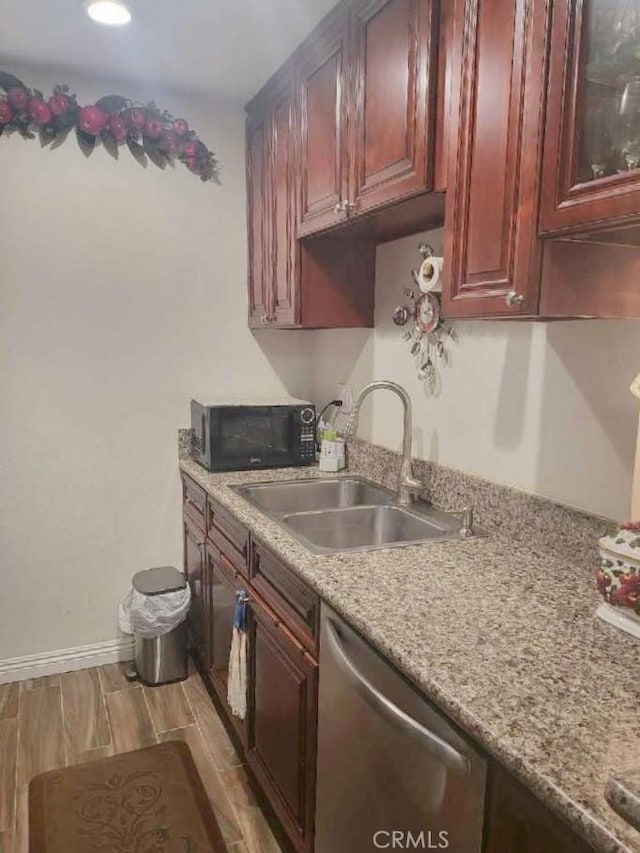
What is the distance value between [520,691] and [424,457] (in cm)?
123

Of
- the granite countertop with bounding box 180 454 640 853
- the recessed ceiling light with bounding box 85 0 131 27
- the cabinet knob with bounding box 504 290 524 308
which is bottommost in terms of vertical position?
the granite countertop with bounding box 180 454 640 853

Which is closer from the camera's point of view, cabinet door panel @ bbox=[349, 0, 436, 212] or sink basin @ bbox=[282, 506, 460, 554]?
cabinet door panel @ bbox=[349, 0, 436, 212]

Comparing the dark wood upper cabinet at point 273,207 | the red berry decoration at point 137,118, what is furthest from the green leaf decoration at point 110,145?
the dark wood upper cabinet at point 273,207

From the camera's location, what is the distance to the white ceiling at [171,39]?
1.91m

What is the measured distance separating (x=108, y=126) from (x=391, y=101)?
1.43 m

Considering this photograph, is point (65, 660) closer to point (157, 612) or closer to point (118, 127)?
point (157, 612)

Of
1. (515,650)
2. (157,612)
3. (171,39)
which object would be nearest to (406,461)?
(515,650)

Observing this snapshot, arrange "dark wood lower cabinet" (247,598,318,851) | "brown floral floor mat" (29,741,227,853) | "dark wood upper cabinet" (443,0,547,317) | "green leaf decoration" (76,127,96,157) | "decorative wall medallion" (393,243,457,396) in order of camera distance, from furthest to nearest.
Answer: "green leaf decoration" (76,127,96,157), "decorative wall medallion" (393,243,457,396), "brown floral floor mat" (29,741,227,853), "dark wood lower cabinet" (247,598,318,851), "dark wood upper cabinet" (443,0,547,317)

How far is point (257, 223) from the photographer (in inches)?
106

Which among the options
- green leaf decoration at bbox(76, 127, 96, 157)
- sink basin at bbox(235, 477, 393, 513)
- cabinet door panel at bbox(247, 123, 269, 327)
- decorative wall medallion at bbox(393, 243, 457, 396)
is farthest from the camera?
cabinet door panel at bbox(247, 123, 269, 327)

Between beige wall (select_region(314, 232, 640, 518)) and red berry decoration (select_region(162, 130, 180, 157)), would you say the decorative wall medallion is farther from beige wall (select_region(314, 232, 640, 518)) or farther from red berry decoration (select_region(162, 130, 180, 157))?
red berry decoration (select_region(162, 130, 180, 157))

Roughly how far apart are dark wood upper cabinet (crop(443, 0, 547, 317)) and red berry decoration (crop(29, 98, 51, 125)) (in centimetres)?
174

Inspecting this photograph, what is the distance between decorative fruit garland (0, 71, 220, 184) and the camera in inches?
94.0

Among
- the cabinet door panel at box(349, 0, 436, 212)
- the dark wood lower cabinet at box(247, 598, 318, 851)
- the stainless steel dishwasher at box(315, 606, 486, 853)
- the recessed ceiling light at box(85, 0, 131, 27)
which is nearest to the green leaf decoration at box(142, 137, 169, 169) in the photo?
the recessed ceiling light at box(85, 0, 131, 27)
